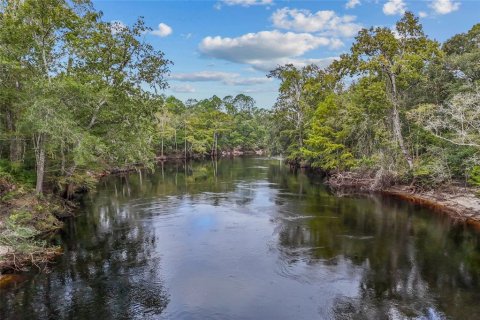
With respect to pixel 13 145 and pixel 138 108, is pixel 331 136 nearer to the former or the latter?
pixel 138 108

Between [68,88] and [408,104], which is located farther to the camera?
[408,104]

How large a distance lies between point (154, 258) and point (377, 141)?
26.3 m

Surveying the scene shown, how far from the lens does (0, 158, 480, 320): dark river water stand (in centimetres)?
1188

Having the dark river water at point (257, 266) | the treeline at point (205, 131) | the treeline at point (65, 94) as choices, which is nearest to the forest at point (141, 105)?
the treeline at point (65, 94)

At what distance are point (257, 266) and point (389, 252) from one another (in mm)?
6568

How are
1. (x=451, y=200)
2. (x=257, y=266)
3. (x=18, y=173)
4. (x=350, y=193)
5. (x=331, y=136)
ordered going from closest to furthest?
(x=257, y=266) < (x=18, y=173) < (x=451, y=200) < (x=350, y=193) < (x=331, y=136)

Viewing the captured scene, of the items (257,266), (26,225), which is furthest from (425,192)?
(26,225)

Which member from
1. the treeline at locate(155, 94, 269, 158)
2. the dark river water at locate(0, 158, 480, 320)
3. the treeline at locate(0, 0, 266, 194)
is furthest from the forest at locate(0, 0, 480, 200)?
the treeline at locate(155, 94, 269, 158)

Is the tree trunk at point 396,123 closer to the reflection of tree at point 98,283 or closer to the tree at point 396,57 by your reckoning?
the tree at point 396,57

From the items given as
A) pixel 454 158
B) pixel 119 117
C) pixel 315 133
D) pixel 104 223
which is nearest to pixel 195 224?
pixel 104 223

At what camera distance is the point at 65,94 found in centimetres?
2019

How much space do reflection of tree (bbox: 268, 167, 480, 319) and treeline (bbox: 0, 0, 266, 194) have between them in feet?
40.1

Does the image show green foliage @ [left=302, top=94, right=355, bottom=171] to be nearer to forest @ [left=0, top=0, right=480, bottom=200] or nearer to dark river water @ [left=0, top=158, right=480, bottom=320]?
forest @ [left=0, top=0, right=480, bottom=200]

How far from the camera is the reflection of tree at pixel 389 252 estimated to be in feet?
39.8
